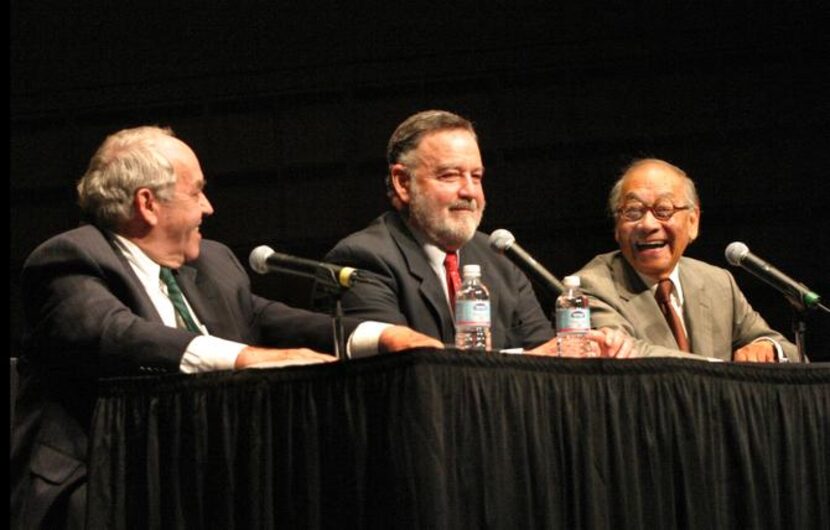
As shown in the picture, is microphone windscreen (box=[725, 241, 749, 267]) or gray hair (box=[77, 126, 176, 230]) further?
microphone windscreen (box=[725, 241, 749, 267])

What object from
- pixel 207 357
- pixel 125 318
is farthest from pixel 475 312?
pixel 125 318

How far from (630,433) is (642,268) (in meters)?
1.69

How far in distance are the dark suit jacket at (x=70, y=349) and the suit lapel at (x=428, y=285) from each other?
0.46 m

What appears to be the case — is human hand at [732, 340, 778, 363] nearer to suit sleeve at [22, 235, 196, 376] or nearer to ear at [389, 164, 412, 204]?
ear at [389, 164, 412, 204]

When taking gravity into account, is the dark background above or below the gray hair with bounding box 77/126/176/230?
above

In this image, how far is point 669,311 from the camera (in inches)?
176

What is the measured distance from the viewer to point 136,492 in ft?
9.75

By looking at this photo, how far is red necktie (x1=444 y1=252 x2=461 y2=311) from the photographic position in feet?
13.0

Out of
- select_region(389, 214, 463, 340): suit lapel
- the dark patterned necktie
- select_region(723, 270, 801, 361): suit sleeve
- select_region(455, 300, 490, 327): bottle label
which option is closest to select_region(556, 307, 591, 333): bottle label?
select_region(455, 300, 490, 327): bottle label

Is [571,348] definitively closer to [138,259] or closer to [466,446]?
[466,446]

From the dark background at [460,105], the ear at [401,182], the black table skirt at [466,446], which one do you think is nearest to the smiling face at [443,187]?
the ear at [401,182]

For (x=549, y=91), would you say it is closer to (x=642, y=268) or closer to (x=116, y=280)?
(x=642, y=268)

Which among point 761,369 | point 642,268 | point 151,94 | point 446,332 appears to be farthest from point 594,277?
point 151,94

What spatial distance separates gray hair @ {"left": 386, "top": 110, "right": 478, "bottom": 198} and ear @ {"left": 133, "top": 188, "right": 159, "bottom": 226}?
86cm
